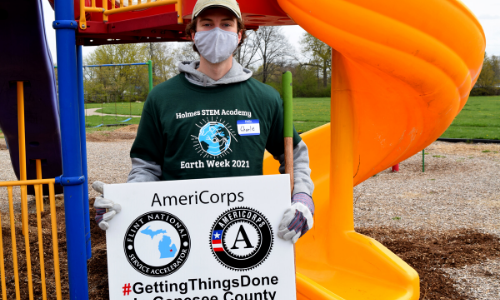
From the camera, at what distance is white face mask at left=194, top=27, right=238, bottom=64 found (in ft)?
6.42

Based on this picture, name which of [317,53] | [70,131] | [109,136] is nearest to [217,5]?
[70,131]

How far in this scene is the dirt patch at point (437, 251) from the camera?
369cm

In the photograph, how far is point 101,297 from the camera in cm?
354

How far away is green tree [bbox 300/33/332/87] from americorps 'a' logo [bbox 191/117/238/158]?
1516 inches

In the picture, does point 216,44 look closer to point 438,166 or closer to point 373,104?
point 373,104

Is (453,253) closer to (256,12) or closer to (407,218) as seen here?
(407,218)

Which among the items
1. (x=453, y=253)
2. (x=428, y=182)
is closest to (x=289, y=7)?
(x=453, y=253)

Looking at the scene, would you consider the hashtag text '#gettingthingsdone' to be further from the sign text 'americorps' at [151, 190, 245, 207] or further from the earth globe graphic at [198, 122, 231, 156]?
the earth globe graphic at [198, 122, 231, 156]

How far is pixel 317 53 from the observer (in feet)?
135

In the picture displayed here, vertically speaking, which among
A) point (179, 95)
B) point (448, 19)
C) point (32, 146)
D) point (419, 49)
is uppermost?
point (448, 19)

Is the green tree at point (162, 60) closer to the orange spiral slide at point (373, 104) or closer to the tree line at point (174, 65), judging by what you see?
the tree line at point (174, 65)

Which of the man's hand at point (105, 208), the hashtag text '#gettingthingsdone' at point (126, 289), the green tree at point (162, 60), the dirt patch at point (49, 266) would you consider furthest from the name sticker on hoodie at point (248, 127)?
the green tree at point (162, 60)

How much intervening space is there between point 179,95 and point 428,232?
432 centimetres

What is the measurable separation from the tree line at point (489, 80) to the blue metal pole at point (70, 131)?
158 feet
